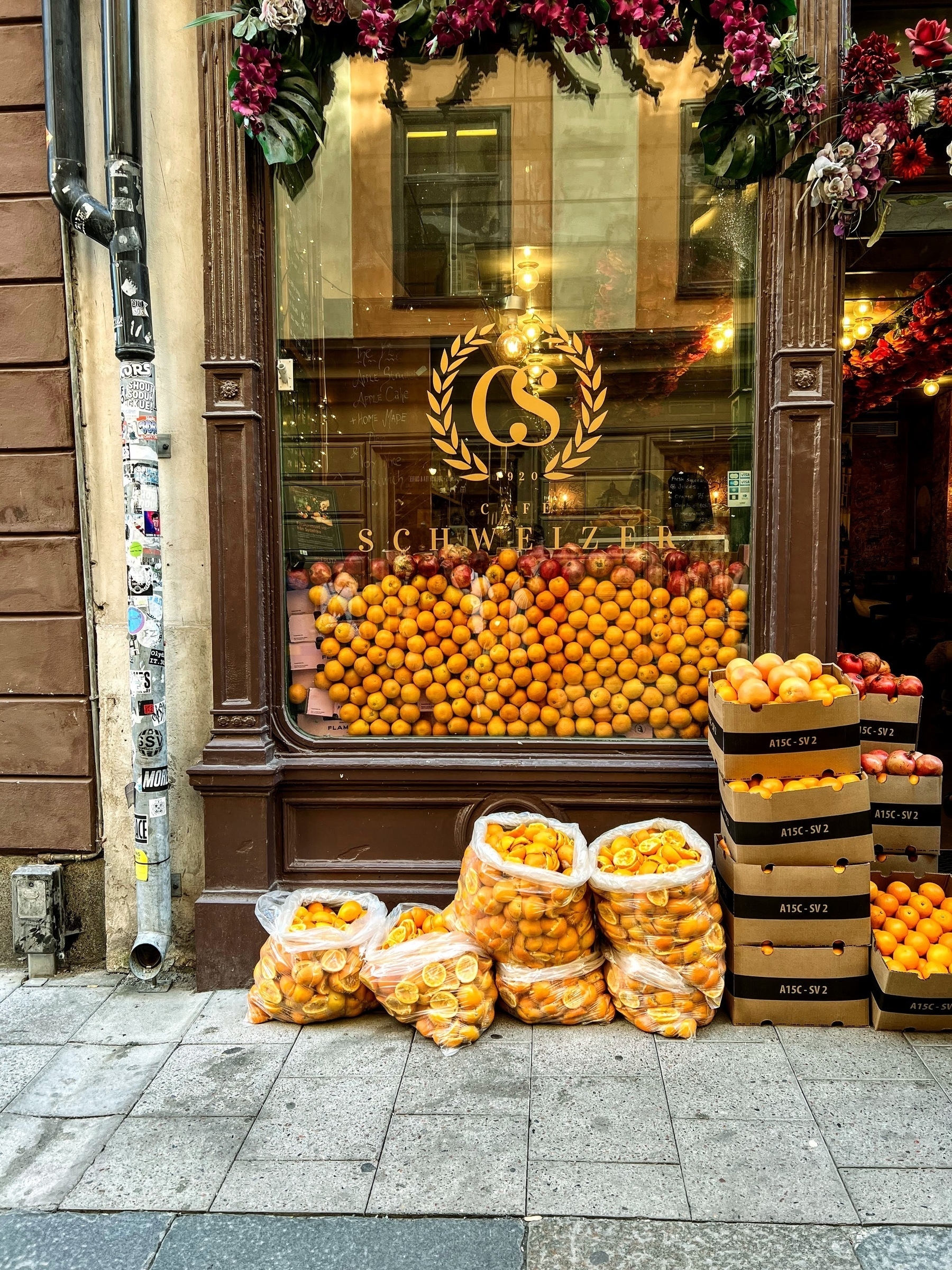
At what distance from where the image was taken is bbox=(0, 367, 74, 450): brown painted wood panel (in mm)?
4234

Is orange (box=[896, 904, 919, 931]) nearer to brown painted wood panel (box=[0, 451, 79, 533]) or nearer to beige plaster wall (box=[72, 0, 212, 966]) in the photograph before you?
beige plaster wall (box=[72, 0, 212, 966])

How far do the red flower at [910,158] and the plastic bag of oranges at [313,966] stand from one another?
4.24 metres

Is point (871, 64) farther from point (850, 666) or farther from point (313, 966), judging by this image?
point (313, 966)

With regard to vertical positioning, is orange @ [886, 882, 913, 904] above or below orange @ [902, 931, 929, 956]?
above

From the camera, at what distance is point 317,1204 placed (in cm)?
264

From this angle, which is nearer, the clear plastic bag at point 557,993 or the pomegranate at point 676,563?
the clear plastic bag at point 557,993

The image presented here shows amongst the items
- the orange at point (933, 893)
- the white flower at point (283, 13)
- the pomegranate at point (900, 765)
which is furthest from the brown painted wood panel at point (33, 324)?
the orange at point (933, 893)

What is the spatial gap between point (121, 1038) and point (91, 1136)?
27.3 inches

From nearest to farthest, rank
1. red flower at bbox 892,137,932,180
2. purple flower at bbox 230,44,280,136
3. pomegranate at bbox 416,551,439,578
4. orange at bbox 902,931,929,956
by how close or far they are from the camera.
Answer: orange at bbox 902,931,929,956 → red flower at bbox 892,137,932,180 → purple flower at bbox 230,44,280,136 → pomegranate at bbox 416,551,439,578

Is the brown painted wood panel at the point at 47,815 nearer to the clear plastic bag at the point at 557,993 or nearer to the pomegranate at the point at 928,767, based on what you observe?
the clear plastic bag at the point at 557,993

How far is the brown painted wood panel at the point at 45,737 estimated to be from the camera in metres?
4.34

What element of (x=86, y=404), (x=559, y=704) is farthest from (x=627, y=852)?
(x=86, y=404)

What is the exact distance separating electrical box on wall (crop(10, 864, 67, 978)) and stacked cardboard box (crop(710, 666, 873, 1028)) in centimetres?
339

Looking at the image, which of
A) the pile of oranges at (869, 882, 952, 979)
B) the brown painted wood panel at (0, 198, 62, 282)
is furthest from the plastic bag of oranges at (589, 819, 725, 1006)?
the brown painted wood panel at (0, 198, 62, 282)
